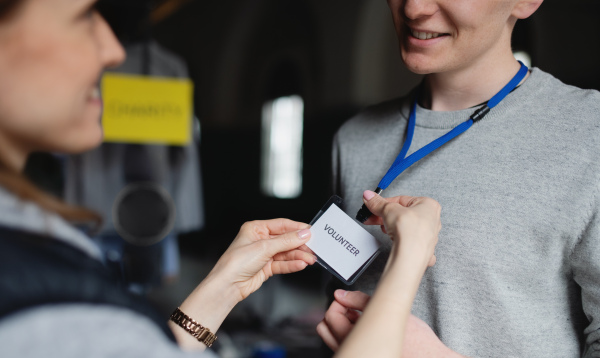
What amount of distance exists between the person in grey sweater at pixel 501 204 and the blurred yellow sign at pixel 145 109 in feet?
4.52

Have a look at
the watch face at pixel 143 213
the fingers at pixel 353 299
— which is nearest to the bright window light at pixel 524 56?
the watch face at pixel 143 213

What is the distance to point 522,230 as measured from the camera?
100 centimetres

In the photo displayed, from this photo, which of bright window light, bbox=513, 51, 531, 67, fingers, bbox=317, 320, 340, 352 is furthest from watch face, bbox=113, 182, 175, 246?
bright window light, bbox=513, 51, 531, 67

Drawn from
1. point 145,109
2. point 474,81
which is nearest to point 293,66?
point 145,109

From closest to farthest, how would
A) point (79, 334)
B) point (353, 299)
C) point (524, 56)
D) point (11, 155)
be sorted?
1. point (79, 334)
2. point (11, 155)
3. point (353, 299)
4. point (524, 56)

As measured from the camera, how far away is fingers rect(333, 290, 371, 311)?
3.05 feet

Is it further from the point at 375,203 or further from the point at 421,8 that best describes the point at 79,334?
the point at 421,8

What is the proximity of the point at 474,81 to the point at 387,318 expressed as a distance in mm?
588

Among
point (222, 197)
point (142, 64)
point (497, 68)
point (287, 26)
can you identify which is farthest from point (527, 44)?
point (222, 197)

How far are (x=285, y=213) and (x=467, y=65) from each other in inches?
237

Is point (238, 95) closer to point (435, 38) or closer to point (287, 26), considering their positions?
point (287, 26)

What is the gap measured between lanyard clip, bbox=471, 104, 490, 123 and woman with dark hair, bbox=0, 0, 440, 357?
0.31 m

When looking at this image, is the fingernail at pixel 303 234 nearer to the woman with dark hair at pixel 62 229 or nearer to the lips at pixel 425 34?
the woman with dark hair at pixel 62 229

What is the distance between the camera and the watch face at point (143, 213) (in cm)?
225
